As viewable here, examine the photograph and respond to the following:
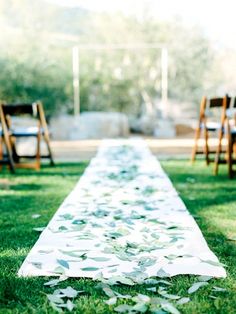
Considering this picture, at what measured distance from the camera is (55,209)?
314 centimetres

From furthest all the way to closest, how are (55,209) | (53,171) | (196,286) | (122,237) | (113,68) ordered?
(113,68) → (53,171) → (55,209) → (122,237) → (196,286)

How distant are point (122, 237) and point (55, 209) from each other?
0.88 metres

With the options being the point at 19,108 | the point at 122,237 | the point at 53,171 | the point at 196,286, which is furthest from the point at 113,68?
the point at 196,286

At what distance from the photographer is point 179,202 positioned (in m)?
3.18

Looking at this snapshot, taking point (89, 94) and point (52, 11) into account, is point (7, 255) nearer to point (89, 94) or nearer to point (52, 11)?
point (89, 94)

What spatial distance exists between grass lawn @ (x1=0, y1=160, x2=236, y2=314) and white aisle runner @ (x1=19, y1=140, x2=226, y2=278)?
7 centimetres

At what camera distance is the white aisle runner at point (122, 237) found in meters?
1.93

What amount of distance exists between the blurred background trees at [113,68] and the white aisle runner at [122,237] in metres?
8.05

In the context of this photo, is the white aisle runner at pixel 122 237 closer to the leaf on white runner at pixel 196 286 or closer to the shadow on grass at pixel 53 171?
the leaf on white runner at pixel 196 286

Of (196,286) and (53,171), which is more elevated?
(196,286)

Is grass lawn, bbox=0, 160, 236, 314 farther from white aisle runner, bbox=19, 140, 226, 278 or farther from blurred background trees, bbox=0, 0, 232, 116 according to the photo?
blurred background trees, bbox=0, 0, 232, 116

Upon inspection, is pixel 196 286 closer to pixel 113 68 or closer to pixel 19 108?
pixel 19 108

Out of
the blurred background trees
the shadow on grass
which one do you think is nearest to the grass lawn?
the shadow on grass

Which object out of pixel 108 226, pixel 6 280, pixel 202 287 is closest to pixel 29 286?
pixel 6 280
